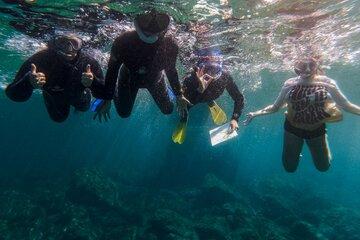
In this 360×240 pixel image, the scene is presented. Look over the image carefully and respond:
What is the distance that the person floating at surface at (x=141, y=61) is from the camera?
254 inches

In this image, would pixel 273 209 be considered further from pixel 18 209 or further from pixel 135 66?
pixel 135 66

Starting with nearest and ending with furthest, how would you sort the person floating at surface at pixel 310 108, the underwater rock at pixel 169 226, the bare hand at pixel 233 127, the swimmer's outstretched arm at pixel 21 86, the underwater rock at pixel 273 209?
1. the swimmer's outstretched arm at pixel 21 86
2. the person floating at surface at pixel 310 108
3. the bare hand at pixel 233 127
4. the underwater rock at pixel 169 226
5. the underwater rock at pixel 273 209

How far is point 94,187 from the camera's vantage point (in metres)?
19.5

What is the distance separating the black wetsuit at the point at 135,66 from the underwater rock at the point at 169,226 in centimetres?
829

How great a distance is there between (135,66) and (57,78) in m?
2.09

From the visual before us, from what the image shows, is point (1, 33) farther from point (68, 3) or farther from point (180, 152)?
point (180, 152)

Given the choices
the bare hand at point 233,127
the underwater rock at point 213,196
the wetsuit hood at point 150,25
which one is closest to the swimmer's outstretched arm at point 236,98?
the bare hand at point 233,127

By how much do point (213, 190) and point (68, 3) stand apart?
16.1m

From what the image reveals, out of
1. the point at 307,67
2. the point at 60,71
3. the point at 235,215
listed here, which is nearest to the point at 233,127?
the point at 307,67

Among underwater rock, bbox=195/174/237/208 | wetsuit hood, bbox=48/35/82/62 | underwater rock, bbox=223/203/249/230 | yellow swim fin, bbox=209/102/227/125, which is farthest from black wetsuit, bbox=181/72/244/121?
underwater rock, bbox=195/174/237/208

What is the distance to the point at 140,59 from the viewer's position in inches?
268

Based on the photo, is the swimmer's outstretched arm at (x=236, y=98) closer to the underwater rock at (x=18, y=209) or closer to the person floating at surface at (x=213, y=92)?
the person floating at surface at (x=213, y=92)

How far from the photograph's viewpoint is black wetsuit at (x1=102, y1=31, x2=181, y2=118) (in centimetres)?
666

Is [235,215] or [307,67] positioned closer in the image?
[307,67]
